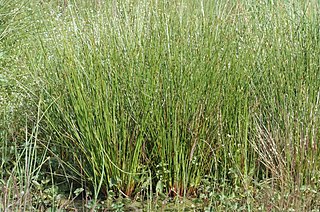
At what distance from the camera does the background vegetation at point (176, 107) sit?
11.6ft

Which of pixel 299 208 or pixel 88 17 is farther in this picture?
pixel 88 17

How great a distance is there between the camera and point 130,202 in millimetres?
3533

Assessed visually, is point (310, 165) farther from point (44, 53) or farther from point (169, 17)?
point (44, 53)

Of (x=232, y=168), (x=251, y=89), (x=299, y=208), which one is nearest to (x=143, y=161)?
(x=232, y=168)

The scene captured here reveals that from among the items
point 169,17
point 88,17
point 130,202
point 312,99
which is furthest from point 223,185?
point 88,17

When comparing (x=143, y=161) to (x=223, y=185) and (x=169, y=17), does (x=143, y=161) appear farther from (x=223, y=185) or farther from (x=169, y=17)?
(x=169, y=17)

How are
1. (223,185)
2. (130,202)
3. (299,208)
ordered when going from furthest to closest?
(130,202), (223,185), (299,208)

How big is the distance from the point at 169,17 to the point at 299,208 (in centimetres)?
144

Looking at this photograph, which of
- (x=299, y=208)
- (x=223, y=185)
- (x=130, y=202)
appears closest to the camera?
(x=299, y=208)

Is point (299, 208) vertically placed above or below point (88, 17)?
below

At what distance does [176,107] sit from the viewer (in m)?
3.52

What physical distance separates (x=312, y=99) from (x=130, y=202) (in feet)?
4.17

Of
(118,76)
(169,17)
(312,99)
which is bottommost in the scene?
(312,99)

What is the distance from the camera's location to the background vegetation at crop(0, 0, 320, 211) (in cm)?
353
